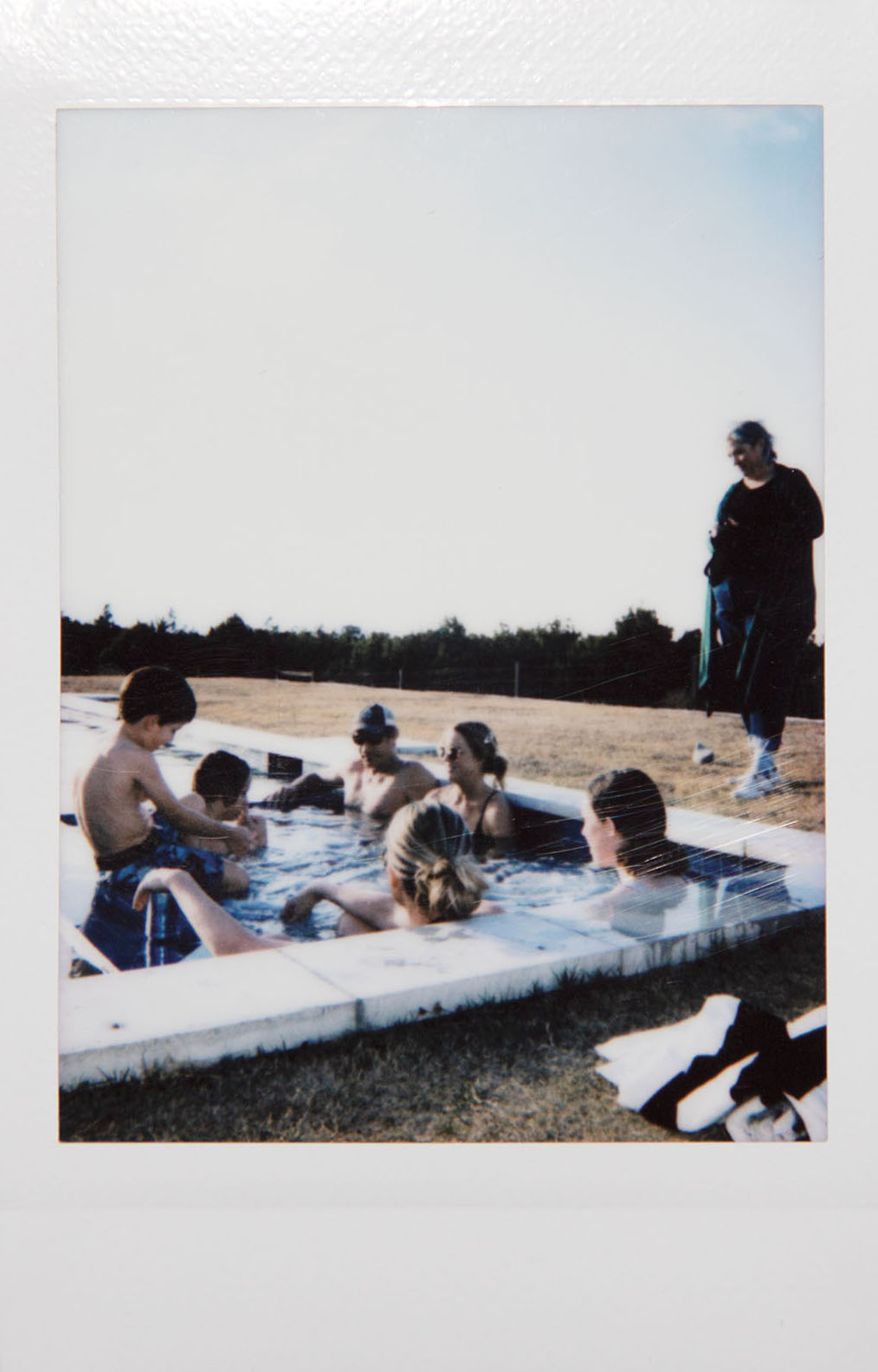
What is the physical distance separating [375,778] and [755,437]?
1.42 m

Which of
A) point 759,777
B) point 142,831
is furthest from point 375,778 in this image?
point 759,777

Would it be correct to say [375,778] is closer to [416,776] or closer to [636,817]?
[416,776]

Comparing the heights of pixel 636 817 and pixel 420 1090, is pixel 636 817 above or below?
above

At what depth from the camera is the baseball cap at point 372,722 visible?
2264 millimetres

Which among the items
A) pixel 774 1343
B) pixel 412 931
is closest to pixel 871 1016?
pixel 774 1343

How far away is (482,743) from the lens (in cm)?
231

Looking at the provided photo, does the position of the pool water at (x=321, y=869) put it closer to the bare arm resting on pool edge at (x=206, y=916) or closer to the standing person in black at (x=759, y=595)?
the bare arm resting on pool edge at (x=206, y=916)

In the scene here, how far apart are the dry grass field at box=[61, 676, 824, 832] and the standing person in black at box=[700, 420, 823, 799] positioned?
2.1 inches

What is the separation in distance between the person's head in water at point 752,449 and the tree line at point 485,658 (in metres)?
0.47

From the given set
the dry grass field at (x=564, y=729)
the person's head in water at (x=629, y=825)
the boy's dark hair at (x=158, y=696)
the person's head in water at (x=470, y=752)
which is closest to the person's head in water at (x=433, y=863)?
the person's head in water at (x=470, y=752)

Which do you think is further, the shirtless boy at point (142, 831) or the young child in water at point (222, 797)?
the young child in water at point (222, 797)

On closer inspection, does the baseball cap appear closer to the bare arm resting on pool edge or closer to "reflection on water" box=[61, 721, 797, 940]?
"reflection on water" box=[61, 721, 797, 940]

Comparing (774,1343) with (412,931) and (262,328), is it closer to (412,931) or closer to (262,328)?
(412,931)

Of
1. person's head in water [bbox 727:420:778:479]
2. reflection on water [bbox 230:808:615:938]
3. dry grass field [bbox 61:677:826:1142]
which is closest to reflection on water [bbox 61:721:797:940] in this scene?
reflection on water [bbox 230:808:615:938]
